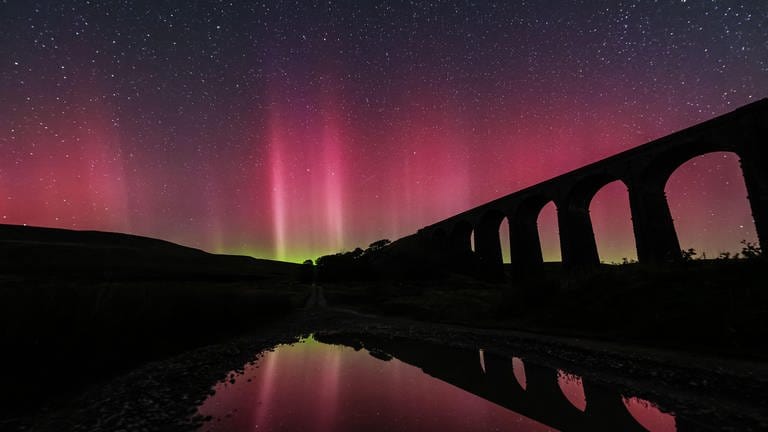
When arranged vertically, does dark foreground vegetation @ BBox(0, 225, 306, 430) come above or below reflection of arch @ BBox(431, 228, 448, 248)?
below

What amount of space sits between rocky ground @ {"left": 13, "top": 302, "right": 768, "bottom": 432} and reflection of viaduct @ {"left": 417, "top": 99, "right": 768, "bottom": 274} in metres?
9.25

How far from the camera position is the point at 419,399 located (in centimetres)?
719

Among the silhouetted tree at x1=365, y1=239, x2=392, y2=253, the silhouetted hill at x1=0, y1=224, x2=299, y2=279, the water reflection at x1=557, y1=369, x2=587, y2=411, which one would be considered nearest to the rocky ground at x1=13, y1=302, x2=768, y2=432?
the water reflection at x1=557, y1=369, x2=587, y2=411

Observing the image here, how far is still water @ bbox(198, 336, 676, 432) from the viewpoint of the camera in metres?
5.87

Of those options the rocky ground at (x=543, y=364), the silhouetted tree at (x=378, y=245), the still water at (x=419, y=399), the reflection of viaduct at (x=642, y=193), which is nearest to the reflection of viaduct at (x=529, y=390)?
the still water at (x=419, y=399)

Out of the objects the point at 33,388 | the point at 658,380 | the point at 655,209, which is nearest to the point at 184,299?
the point at 33,388

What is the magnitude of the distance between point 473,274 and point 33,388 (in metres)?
48.1

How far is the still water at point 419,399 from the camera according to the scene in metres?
5.87

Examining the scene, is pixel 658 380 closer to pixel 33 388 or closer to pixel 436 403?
pixel 436 403

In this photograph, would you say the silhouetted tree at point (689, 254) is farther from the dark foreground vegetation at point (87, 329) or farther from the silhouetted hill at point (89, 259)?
the silhouetted hill at point (89, 259)

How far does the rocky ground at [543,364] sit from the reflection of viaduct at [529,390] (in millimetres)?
784

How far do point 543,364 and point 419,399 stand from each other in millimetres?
4520

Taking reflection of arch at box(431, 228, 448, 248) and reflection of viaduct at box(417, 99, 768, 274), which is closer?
reflection of viaduct at box(417, 99, 768, 274)

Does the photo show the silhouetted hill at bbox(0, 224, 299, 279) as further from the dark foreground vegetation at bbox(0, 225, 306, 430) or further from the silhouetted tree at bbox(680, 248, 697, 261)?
the silhouetted tree at bbox(680, 248, 697, 261)
